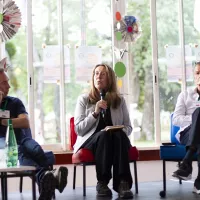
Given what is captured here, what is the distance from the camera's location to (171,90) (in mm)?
6297

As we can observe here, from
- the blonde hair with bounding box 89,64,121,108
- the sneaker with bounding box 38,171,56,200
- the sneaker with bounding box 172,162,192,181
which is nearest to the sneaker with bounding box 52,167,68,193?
the sneaker with bounding box 38,171,56,200

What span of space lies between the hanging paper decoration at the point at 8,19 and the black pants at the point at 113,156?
1.91m

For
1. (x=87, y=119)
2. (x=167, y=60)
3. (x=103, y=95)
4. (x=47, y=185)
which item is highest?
(x=167, y=60)

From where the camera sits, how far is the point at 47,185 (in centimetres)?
337

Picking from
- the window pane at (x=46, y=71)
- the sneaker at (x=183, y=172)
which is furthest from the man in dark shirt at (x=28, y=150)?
the window pane at (x=46, y=71)

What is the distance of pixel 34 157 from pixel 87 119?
710 millimetres

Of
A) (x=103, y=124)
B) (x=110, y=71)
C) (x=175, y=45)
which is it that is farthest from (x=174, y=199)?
(x=175, y=45)

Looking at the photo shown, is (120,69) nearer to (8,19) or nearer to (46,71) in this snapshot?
(46,71)

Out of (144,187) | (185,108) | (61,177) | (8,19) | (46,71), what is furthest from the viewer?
(46,71)

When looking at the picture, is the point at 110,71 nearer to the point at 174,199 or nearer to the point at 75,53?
the point at 174,199

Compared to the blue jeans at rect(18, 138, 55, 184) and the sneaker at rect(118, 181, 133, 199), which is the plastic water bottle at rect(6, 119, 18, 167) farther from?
the sneaker at rect(118, 181, 133, 199)

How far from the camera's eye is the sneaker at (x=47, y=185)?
132 inches

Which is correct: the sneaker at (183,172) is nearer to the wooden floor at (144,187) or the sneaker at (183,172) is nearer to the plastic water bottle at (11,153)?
the wooden floor at (144,187)

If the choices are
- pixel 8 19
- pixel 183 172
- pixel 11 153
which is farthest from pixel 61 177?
pixel 8 19
